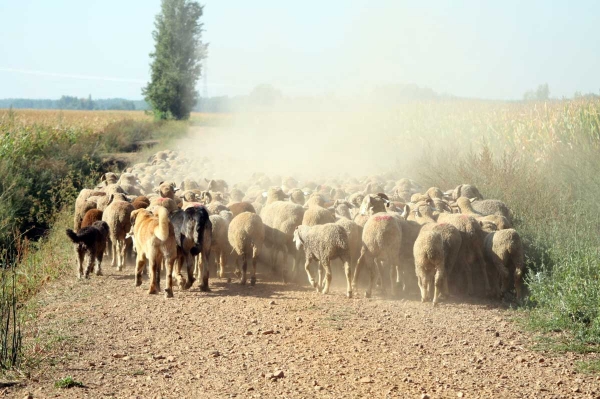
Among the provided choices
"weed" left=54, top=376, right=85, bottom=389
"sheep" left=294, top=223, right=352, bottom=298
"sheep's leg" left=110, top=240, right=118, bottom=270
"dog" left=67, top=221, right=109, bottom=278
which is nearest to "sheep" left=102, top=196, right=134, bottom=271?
"sheep's leg" left=110, top=240, right=118, bottom=270

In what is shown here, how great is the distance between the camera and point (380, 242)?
11.0 m

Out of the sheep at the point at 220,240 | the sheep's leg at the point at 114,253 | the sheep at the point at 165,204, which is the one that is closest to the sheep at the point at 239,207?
the sheep at the point at 220,240

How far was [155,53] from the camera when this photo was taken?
5472 cm

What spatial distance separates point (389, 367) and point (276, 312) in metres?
2.63

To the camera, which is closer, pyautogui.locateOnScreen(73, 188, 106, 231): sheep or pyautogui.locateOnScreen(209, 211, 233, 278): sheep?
pyautogui.locateOnScreen(209, 211, 233, 278): sheep

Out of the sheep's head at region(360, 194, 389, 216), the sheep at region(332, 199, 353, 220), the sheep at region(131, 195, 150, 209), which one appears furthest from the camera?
the sheep at region(131, 195, 150, 209)

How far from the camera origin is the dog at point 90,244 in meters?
12.3

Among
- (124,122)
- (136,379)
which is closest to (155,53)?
(124,122)

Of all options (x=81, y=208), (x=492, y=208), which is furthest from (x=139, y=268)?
(x=492, y=208)

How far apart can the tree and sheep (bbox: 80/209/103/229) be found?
41.3 meters

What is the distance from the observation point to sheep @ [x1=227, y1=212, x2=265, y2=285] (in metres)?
11.8

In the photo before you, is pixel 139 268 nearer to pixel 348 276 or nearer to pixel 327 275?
pixel 327 275

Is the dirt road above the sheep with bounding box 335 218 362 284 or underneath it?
underneath

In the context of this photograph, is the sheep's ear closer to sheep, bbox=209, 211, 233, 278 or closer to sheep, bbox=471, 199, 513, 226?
sheep, bbox=471, 199, 513, 226
